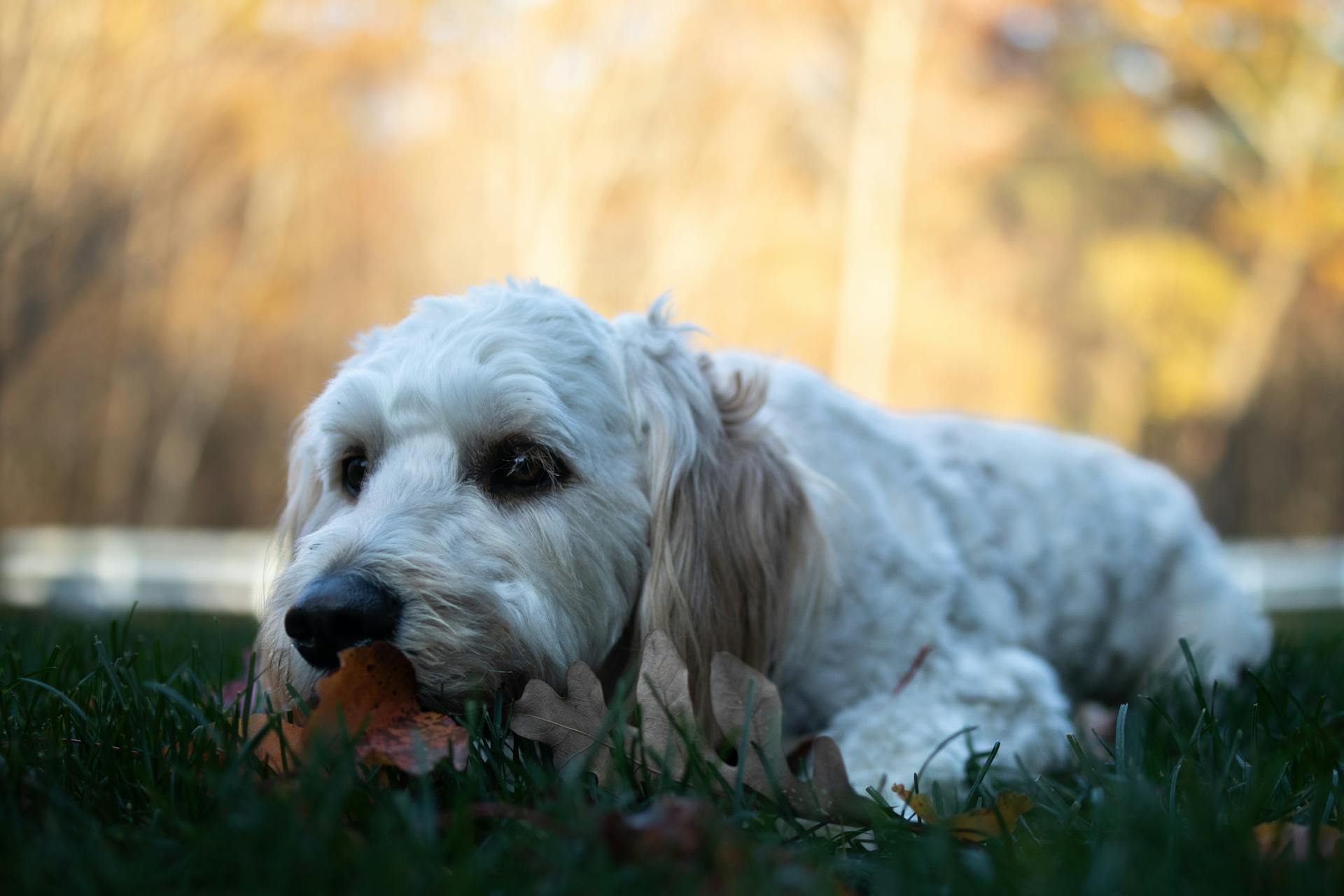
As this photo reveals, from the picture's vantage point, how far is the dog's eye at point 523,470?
8.47 ft

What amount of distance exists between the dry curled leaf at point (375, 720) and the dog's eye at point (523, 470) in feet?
2.13

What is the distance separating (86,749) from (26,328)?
25.4 feet

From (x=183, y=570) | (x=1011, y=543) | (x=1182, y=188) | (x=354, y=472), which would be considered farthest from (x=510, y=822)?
(x=1182, y=188)

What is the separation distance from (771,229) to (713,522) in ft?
67.1

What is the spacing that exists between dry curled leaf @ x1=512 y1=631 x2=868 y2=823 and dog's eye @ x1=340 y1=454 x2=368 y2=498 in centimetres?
90

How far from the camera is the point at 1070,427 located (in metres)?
27.9

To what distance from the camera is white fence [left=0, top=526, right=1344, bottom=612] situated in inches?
532

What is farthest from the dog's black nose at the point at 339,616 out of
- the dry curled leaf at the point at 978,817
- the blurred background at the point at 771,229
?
the blurred background at the point at 771,229

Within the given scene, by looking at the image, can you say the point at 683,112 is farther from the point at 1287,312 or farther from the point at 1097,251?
the point at 1287,312

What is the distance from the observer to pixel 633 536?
104 inches

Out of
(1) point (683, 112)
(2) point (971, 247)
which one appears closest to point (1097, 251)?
(2) point (971, 247)

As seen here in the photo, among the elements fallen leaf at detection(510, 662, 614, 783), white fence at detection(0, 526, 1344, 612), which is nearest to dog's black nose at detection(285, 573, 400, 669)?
fallen leaf at detection(510, 662, 614, 783)

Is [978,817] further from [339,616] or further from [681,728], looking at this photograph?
[339,616]

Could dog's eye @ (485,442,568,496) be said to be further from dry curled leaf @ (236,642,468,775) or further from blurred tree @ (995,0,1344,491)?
blurred tree @ (995,0,1344,491)
